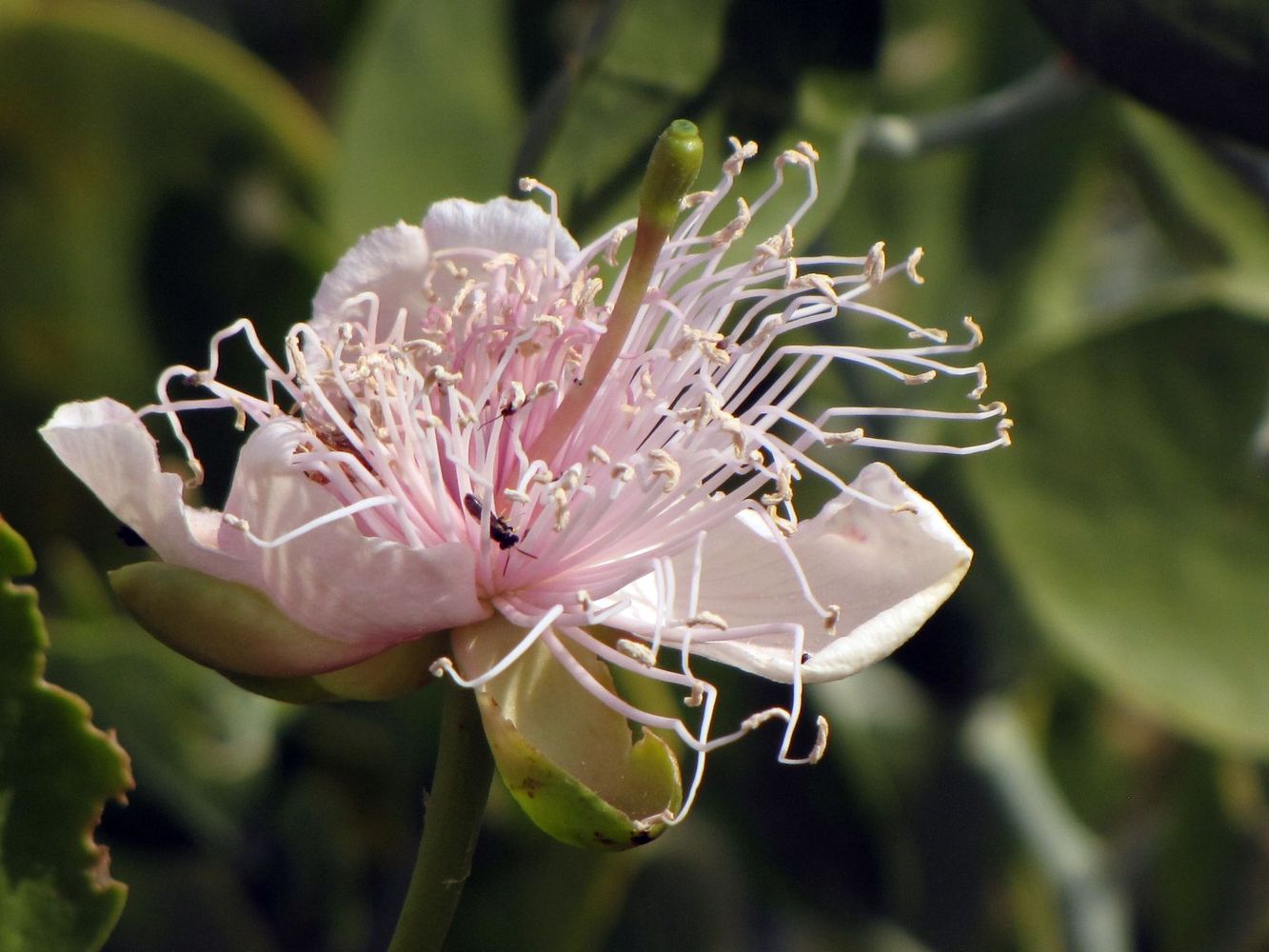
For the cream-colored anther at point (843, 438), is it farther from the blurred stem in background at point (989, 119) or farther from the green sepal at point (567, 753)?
the blurred stem in background at point (989, 119)

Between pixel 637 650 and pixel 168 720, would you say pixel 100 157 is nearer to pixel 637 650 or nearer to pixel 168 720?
pixel 168 720

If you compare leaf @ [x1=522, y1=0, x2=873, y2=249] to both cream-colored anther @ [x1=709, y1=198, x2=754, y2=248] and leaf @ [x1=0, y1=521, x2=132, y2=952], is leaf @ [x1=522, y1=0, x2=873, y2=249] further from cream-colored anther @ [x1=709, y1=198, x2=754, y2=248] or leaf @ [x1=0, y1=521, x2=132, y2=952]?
leaf @ [x1=0, y1=521, x2=132, y2=952]

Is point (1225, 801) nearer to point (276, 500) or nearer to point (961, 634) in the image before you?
point (961, 634)

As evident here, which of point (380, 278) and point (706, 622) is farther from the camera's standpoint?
point (380, 278)

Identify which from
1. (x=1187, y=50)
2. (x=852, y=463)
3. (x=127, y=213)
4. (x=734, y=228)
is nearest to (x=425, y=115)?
(x=127, y=213)

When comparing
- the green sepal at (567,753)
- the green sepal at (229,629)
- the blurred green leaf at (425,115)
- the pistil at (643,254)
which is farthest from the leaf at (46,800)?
the blurred green leaf at (425,115)

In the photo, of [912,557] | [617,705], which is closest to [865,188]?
[912,557]

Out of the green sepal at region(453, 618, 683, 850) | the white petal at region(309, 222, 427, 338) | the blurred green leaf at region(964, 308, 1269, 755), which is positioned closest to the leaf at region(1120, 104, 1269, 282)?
the blurred green leaf at region(964, 308, 1269, 755)
